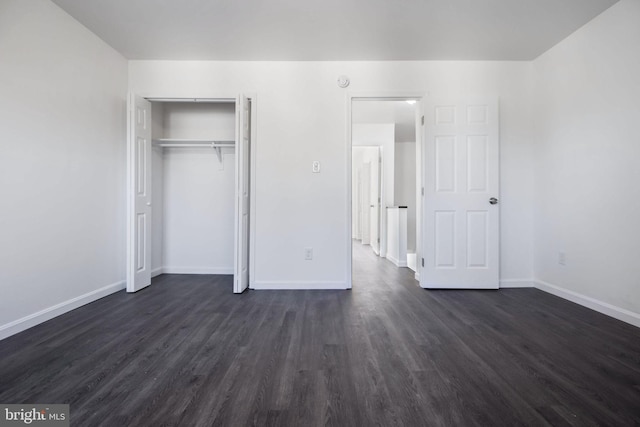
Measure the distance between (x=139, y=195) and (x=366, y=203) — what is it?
17.1ft

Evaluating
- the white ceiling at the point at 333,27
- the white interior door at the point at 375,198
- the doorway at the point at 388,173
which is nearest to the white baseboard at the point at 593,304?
the doorway at the point at 388,173

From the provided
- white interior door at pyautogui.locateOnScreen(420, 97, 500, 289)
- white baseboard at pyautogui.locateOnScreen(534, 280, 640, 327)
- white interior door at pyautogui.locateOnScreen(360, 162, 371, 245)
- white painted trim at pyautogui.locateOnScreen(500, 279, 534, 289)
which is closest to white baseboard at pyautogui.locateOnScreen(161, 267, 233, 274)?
white interior door at pyautogui.locateOnScreen(420, 97, 500, 289)

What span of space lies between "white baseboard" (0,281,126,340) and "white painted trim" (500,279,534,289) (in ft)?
13.7

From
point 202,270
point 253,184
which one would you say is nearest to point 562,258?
point 253,184

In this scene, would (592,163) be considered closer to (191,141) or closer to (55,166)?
(191,141)

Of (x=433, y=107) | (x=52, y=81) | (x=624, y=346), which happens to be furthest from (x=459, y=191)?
(x=52, y=81)

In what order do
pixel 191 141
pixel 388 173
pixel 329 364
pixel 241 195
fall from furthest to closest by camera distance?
pixel 388 173, pixel 191 141, pixel 241 195, pixel 329 364

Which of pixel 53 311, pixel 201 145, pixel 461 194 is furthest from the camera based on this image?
pixel 201 145

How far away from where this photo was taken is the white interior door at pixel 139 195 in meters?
2.87

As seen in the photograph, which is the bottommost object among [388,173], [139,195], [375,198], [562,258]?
[562,258]

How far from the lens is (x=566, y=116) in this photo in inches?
107

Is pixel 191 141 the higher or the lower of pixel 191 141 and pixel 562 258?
the higher

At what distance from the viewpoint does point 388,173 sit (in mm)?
5152

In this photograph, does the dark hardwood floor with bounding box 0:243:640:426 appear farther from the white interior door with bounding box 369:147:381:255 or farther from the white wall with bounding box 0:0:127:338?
the white interior door with bounding box 369:147:381:255
